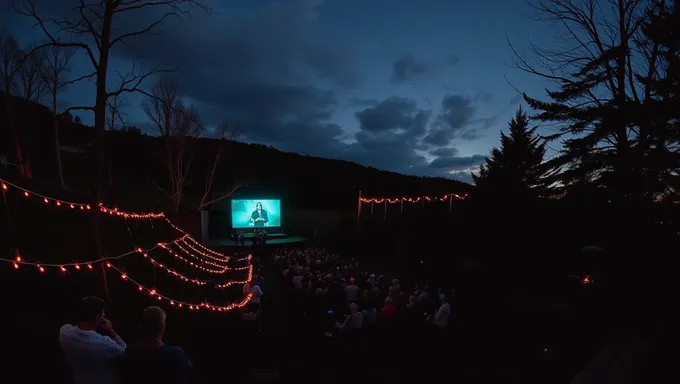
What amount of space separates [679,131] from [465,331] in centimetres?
506

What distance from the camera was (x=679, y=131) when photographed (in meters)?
6.95

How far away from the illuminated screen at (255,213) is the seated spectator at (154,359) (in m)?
24.5

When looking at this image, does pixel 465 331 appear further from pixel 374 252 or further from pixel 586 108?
pixel 374 252

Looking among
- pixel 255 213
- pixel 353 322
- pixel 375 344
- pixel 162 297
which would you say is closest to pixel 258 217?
pixel 255 213

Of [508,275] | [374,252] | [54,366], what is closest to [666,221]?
[508,275]

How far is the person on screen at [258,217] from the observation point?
1068 inches

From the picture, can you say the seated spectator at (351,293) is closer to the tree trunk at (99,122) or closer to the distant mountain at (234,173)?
the tree trunk at (99,122)

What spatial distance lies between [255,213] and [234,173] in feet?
46.4

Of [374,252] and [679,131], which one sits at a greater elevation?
[679,131]

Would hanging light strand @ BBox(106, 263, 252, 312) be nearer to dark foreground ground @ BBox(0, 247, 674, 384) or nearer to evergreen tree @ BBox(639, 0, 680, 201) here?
dark foreground ground @ BBox(0, 247, 674, 384)

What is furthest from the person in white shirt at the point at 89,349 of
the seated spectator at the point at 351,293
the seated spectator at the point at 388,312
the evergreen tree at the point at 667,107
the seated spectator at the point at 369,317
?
the evergreen tree at the point at 667,107

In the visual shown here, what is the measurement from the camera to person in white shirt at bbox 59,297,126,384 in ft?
9.14

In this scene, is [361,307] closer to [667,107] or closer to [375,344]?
[375,344]

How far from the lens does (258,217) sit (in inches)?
1073
